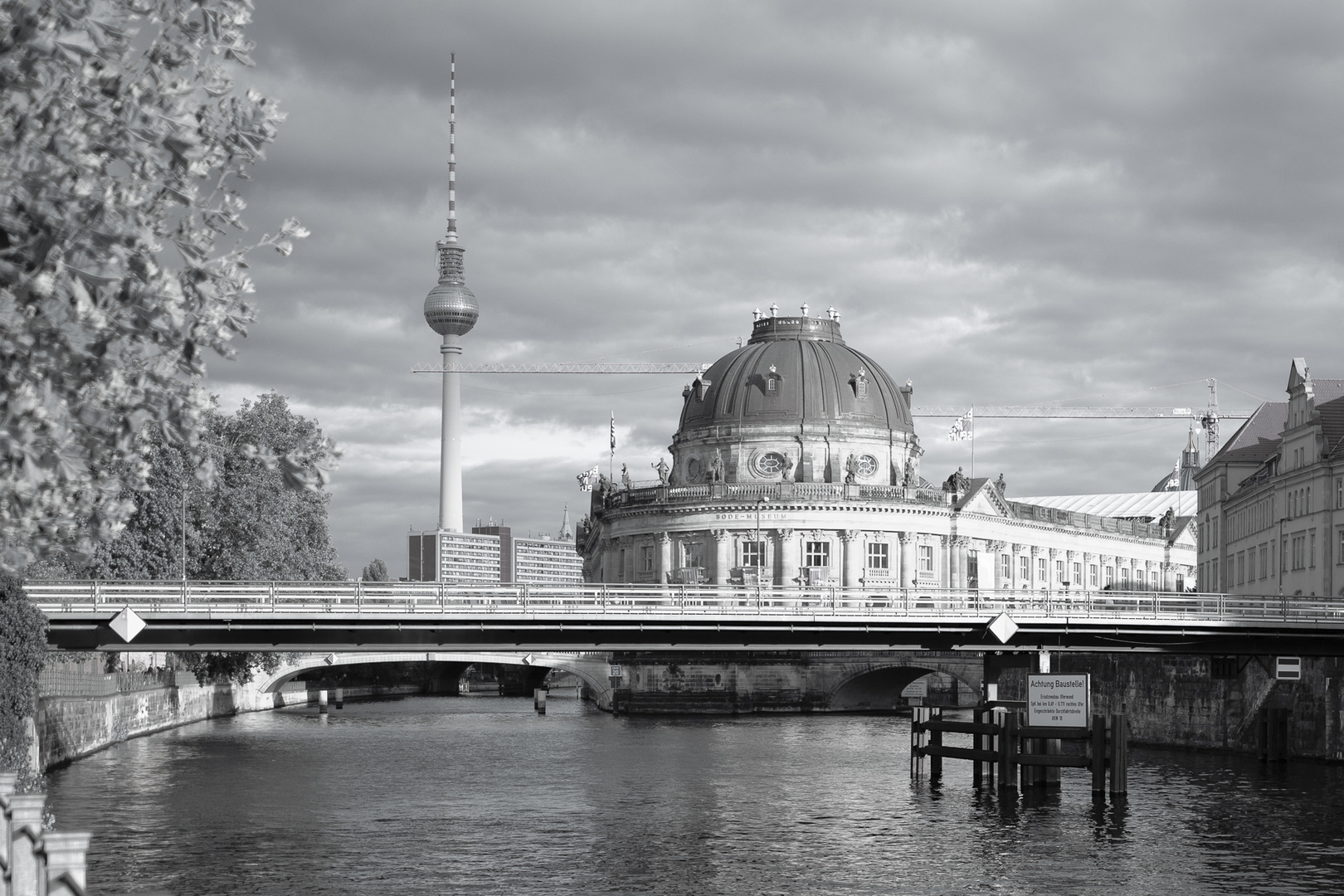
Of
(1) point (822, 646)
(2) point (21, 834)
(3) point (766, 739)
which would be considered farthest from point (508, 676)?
(2) point (21, 834)

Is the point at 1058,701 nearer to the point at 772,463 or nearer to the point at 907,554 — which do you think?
the point at 907,554

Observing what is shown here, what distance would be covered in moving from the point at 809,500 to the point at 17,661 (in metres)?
87.3

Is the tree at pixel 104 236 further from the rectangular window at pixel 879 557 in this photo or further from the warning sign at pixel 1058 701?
the rectangular window at pixel 879 557

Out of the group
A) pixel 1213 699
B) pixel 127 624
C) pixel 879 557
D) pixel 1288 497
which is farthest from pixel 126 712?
pixel 879 557

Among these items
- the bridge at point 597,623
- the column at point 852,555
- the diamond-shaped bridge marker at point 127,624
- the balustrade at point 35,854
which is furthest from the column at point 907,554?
the balustrade at point 35,854

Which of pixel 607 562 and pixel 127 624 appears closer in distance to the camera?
pixel 127 624

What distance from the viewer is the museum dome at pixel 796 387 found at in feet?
455

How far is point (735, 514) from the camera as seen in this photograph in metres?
132

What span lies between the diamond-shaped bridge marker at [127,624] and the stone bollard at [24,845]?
3208 centimetres

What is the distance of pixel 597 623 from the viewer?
57094 mm

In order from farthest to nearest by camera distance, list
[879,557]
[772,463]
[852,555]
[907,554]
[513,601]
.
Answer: [772,463]
[879,557]
[907,554]
[852,555]
[513,601]

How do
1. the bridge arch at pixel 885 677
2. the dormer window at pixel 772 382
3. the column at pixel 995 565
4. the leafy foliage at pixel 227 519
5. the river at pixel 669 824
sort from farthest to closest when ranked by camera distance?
1. the column at pixel 995 565
2. the dormer window at pixel 772 382
3. the bridge arch at pixel 885 677
4. the leafy foliage at pixel 227 519
5. the river at pixel 669 824

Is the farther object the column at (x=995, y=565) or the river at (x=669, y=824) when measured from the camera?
the column at (x=995, y=565)

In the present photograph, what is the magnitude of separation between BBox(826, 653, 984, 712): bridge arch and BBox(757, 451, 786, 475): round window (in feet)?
68.9
